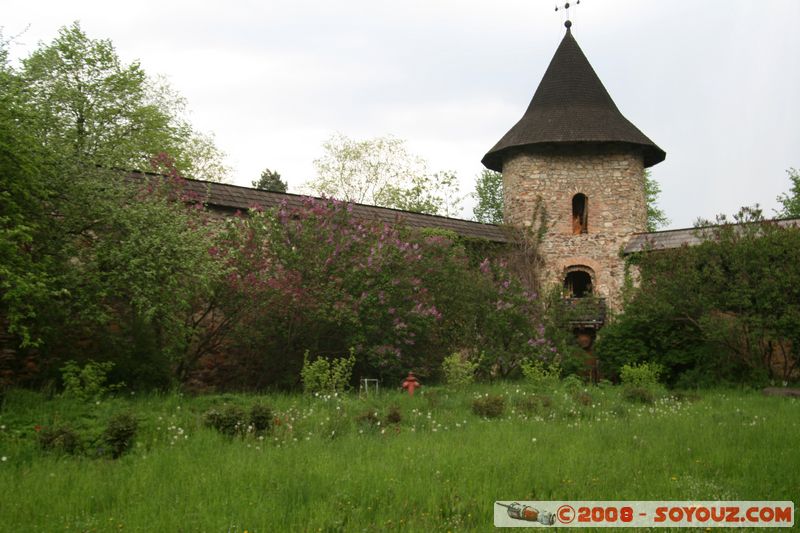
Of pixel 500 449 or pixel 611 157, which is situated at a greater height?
pixel 611 157

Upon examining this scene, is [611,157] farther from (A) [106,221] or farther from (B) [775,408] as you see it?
(A) [106,221]

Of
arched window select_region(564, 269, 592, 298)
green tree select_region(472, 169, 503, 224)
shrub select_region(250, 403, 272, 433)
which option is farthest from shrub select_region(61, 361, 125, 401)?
green tree select_region(472, 169, 503, 224)

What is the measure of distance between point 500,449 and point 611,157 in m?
17.6

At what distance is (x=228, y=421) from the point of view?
24.6ft

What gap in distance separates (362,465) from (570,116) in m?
19.2

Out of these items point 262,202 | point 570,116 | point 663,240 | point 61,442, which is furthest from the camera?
point 570,116

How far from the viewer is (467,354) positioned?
15.1m

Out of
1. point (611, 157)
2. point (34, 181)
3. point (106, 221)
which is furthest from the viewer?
point (611, 157)

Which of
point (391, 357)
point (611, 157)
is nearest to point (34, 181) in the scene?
point (391, 357)

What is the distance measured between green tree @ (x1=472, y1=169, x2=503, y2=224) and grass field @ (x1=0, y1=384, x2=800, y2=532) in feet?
110

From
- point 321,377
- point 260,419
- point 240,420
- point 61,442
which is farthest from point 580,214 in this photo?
point 61,442

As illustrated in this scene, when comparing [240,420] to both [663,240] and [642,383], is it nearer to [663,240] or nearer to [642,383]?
[642,383]

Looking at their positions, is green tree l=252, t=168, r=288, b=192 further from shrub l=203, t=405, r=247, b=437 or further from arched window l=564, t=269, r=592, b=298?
shrub l=203, t=405, r=247, b=437

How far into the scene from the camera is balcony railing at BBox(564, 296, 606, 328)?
1878cm
